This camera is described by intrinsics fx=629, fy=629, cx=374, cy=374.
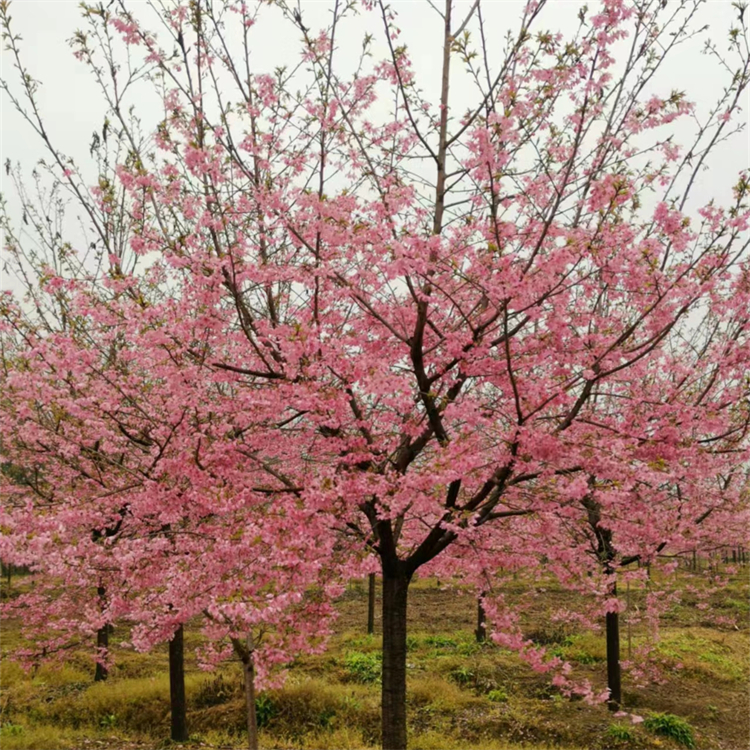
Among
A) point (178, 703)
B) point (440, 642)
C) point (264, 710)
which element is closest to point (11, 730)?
point (178, 703)

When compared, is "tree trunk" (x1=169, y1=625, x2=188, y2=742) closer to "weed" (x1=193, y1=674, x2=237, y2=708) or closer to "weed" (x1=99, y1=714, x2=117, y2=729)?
"weed" (x1=193, y1=674, x2=237, y2=708)

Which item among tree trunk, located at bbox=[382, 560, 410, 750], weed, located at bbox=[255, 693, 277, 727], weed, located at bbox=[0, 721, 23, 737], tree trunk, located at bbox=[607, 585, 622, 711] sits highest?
tree trunk, located at bbox=[382, 560, 410, 750]

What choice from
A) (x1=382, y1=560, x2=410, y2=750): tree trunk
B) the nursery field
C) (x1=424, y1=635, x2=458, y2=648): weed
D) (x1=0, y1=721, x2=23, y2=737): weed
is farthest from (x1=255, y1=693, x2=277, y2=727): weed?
(x1=424, y1=635, x2=458, y2=648): weed

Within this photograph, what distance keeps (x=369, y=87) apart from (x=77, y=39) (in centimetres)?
310

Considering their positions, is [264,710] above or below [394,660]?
below

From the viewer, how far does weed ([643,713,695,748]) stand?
1030 cm

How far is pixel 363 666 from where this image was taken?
46.8 ft

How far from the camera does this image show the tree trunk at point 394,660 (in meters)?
6.76

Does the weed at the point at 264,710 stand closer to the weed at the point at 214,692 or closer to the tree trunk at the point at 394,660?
the weed at the point at 214,692

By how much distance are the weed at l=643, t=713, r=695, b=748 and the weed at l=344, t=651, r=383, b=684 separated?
543cm

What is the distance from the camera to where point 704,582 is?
32656 millimetres

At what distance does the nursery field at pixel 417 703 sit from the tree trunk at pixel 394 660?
3484 mm

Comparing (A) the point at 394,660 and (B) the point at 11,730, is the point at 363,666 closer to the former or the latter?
(B) the point at 11,730

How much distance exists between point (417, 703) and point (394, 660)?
5908mm
